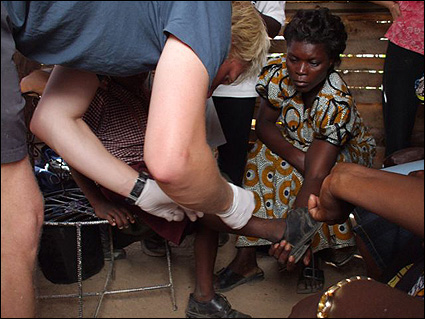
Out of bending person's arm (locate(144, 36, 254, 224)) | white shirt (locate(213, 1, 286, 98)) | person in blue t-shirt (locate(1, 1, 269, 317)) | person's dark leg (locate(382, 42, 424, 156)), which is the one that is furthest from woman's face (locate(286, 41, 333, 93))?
bending person's arm (locate(144, 36, 254, 224))

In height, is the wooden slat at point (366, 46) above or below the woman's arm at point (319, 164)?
above

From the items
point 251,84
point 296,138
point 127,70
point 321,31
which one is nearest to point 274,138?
point 296,138

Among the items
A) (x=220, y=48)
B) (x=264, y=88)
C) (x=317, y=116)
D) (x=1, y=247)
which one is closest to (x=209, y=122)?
(x=264, y=88)

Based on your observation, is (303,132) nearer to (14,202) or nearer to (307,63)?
(307,63)

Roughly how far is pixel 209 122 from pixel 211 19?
102 cm

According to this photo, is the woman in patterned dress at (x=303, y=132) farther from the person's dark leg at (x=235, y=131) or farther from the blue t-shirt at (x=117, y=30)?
the blue t-shirt at (x=117, y=30)

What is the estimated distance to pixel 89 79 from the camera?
3.95 feet

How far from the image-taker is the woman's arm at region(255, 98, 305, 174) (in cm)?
181

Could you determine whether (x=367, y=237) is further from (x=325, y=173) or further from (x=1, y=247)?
(x=1, y=247)

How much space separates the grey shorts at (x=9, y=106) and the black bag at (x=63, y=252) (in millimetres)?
996

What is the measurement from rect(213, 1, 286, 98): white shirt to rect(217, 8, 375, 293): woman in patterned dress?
49 millimetres

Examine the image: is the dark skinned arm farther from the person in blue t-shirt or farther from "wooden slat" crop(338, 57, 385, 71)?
"wooden slat" crop(338, 57, 385, 71)

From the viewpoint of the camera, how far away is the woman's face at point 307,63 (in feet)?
5.61

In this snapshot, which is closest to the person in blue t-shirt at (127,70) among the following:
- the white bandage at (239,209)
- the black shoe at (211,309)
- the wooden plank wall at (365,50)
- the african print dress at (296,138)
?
the white bandage at (239,209)
